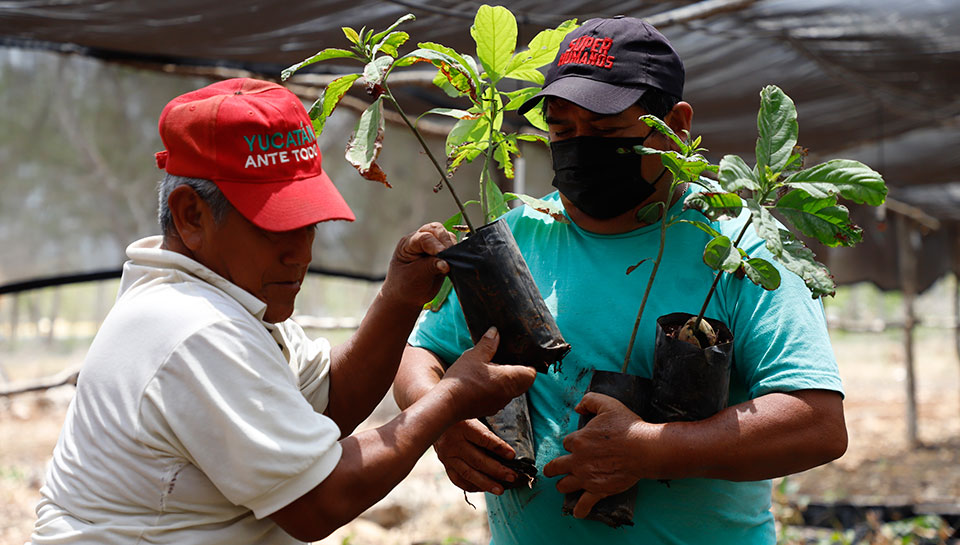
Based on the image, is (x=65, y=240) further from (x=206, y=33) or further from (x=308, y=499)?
(x=308, y=499)

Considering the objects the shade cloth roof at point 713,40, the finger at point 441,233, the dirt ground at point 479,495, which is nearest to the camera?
the finger at point 441,233

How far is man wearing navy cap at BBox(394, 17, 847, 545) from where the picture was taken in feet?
5.03

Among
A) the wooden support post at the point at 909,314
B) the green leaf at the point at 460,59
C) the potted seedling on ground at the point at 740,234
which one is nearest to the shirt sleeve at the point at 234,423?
the potted seedling on ground at the point at 740,234

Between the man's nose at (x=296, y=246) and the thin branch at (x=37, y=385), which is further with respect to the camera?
the thin branch at (x=37, y=385)

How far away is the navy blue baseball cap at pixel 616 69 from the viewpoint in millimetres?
1718

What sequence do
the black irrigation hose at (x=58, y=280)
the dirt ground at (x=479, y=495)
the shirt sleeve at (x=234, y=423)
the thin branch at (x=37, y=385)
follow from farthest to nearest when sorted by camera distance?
the dirt ground at (x=479, y=495)
the thin branch at (x=37, y=385)
the black irrigation hose at (x=58, y=280)
the shirt sleeve at (x=234, y=423)

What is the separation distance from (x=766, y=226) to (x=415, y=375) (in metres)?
0.80

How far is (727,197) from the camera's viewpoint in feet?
4.87

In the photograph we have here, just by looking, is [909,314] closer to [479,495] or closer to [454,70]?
[479,495]

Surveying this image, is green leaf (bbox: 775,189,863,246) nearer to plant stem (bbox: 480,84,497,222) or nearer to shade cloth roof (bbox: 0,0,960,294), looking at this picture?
plant stem (bbox: 480,84,497,222)

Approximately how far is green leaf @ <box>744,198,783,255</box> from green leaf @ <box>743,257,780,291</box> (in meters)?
0.04

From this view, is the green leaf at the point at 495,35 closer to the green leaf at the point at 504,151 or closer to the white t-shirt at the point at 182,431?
the green leaf at the point at 504,151

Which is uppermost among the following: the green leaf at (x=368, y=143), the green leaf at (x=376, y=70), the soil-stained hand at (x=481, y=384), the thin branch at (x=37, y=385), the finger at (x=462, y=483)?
the green leaf at (x=376, y=70)

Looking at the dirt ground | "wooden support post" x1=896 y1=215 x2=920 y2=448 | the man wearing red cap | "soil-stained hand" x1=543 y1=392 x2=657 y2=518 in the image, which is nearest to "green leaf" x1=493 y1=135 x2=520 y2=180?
the man wearing red cap
